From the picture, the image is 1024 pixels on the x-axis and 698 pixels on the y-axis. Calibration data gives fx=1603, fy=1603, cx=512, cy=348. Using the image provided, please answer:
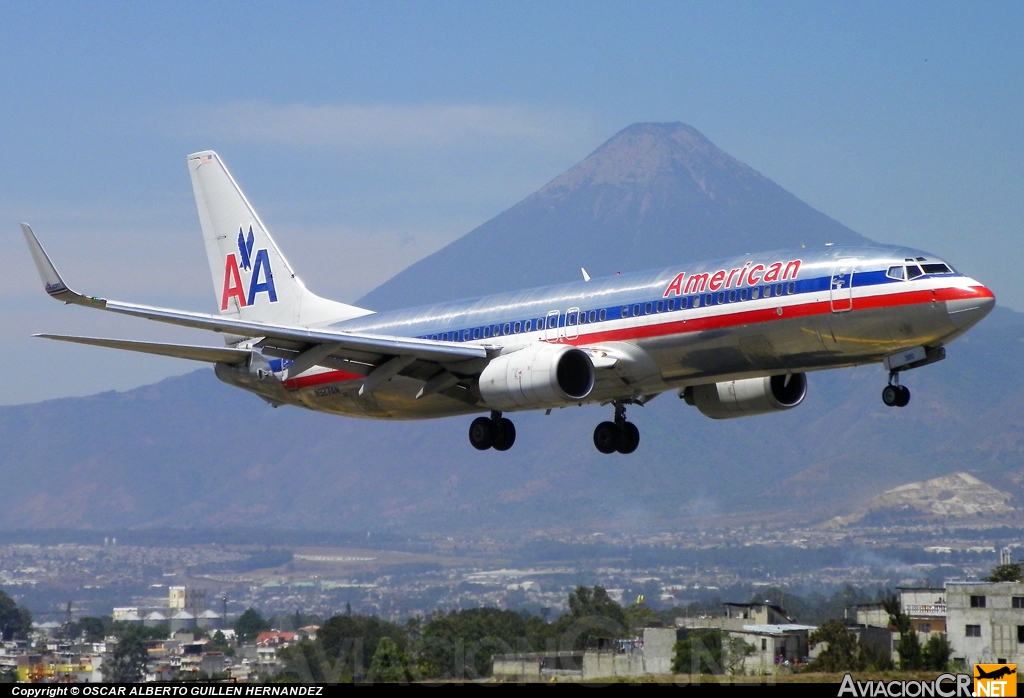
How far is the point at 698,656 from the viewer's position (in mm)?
46875

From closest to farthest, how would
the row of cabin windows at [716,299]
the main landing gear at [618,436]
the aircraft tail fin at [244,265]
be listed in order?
the row of cabin windows at [716,299] → the main landing gear at [618,436] → the aircraft tail fin at [244,265]

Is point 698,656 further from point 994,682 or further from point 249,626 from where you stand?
point 249,626

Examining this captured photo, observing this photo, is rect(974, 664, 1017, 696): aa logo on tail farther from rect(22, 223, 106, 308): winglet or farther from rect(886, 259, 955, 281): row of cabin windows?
rect(22, 223, 106, 308): winglet

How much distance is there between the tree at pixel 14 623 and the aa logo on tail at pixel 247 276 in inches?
735

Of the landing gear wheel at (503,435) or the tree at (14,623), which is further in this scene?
the tree at (14,623)

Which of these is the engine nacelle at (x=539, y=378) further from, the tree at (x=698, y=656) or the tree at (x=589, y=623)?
the tree at (x=589, y=623)

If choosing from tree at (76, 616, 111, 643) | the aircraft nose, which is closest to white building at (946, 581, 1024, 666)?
the aircraft nose

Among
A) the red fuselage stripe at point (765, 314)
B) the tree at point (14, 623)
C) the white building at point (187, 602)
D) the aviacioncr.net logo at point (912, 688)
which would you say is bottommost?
the aviacioncr.net logo at point (912, 688)

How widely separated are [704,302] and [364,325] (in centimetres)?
1442

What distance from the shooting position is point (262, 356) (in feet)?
171

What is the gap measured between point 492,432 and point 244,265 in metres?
14.1

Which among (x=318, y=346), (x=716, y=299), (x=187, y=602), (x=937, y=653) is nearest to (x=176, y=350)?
(x=318, y=346)

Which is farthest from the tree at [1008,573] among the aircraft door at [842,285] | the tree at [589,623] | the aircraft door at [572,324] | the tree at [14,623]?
the tree at [14,623]

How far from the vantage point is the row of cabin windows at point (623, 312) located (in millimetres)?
40906
